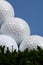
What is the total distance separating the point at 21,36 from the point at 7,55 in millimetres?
727

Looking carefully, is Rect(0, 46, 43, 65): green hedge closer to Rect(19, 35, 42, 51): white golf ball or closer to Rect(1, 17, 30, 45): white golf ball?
Rect(19, 35, 42, 51): white golf ball

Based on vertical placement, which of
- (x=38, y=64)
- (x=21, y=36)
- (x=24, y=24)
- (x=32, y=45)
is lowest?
(x=38, y=64)

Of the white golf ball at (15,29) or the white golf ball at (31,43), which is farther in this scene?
the white golf ball at (15,29)

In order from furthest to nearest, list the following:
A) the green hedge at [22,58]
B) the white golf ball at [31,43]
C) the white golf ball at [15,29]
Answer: the white golf ball at [15,29] → the white golf ball at [31,43] → the green hedge at [22,58]

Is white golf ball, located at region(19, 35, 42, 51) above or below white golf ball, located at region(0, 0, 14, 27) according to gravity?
below

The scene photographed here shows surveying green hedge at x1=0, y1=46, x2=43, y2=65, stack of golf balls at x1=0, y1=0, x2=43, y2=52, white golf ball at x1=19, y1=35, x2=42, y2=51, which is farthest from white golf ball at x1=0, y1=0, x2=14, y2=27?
green hedge at x1=0, y1=46, x2=43, y2=65

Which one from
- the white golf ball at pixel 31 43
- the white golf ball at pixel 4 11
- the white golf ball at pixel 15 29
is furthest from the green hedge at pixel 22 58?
the white golf ball at pixel 4 11

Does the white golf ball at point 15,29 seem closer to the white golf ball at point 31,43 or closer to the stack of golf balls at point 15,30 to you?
the stack of golf balls at point 15,30

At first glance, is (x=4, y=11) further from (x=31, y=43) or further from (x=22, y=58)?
(x=22, y=58)

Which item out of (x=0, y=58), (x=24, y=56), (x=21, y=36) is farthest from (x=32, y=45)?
(x=0, y=58)

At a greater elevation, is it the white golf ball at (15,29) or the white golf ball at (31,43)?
the white golf ball at (15,29)

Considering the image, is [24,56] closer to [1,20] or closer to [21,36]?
[21,36]

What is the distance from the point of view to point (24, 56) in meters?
1.19

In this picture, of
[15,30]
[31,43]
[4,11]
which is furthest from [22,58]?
[4,11]
